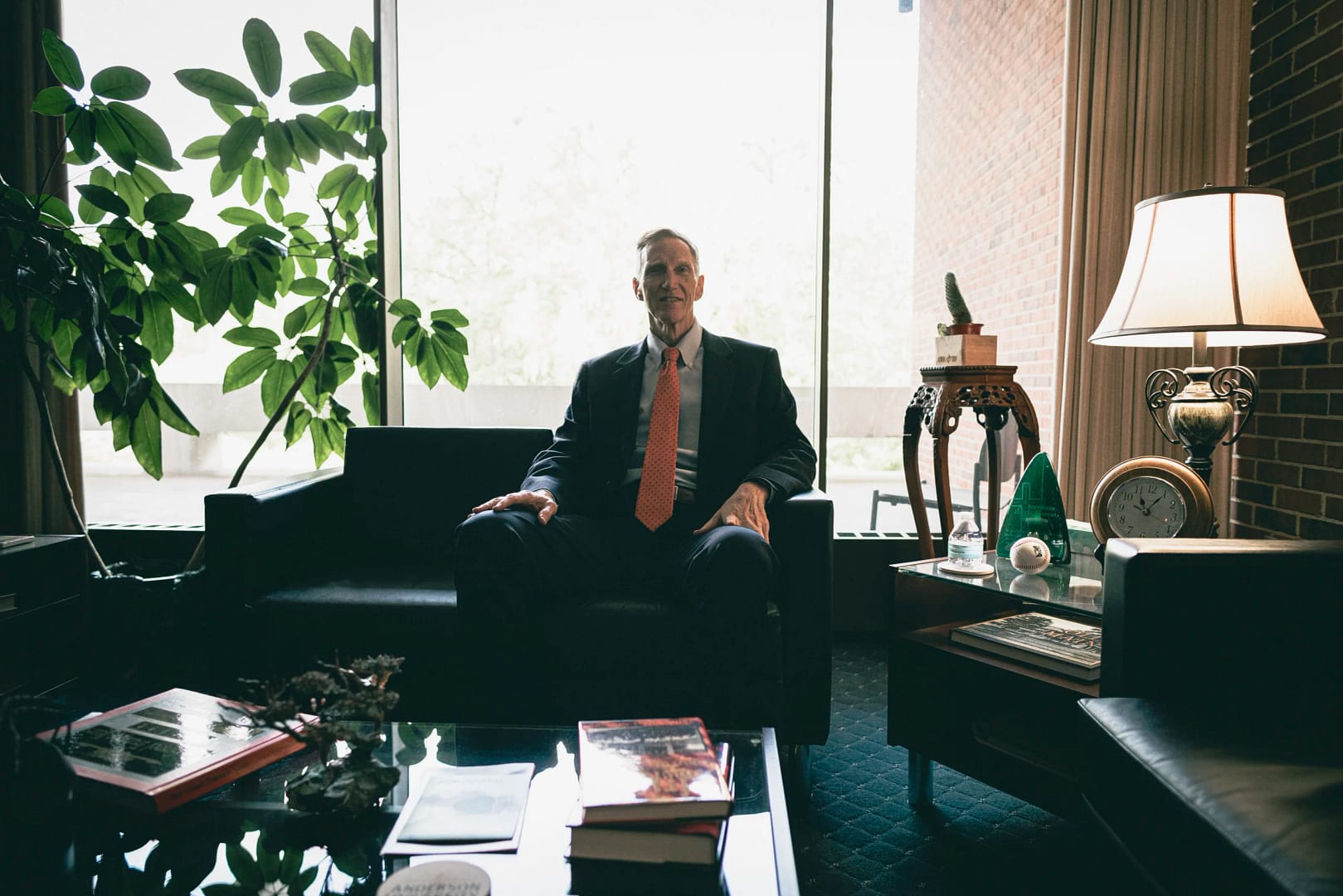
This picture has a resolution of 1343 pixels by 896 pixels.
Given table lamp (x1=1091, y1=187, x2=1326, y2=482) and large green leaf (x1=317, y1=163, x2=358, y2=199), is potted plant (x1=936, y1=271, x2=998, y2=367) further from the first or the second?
large green leaf (x1=317, y1=163, x2=358, y2=199)

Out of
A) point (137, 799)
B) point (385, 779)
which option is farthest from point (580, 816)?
point (137, 799)

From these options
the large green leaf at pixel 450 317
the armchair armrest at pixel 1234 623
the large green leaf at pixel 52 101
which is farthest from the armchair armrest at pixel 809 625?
the large green leaf at pixel 52 101

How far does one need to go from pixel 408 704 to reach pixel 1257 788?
1.56 metres

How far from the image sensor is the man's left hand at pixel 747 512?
1.80 m

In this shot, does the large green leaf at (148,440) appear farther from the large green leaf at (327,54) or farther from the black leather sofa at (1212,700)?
the black leather sofa at (1212,700)

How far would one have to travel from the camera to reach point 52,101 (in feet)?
7.25

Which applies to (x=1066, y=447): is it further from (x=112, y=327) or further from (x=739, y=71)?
(x=112, y=327)

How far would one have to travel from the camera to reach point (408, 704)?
6.03 feet

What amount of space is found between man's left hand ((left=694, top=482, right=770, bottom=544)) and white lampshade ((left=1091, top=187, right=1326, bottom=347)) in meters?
0.84

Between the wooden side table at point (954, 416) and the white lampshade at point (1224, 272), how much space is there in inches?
23.6

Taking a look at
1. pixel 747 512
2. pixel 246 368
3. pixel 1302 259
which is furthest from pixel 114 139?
pixel 1302 259

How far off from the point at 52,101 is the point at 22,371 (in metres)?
0.98

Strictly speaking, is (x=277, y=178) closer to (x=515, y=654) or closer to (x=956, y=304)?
(x=515, y=654)

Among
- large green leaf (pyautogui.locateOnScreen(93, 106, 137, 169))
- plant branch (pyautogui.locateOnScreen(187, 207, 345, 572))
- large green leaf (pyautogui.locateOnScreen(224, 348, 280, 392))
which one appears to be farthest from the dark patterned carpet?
large green leaf (pyautogui.locateOnScreen(93, 106, 137, 169))
